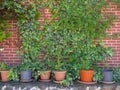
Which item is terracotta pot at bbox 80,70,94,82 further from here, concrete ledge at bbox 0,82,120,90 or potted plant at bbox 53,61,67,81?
potted plant at bbox 53,61,67,81

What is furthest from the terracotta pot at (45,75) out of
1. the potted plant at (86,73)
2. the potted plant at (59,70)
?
the potted plant at (86,73)

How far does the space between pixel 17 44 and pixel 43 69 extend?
755mm

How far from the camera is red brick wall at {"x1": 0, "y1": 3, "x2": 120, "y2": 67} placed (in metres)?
4.63

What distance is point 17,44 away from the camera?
475 centimetres

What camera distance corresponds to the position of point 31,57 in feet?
15.4

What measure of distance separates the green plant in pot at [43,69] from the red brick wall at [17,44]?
→ 19.3 inches

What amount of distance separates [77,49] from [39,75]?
2.86 ft

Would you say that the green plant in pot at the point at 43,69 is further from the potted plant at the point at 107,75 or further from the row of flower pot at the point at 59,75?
the potted plant at the point at 107,75

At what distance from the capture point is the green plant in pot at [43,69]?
172 inches

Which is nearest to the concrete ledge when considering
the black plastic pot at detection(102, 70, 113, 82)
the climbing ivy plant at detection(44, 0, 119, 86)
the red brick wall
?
the black plastic pot at detection(102, 70, 113, 82)

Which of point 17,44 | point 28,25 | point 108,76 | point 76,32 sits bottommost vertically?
point 108,76

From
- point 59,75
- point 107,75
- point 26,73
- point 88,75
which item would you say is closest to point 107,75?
point 107,75

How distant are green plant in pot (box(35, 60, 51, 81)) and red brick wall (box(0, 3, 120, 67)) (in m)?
0.49

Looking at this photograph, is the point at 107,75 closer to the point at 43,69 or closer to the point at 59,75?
the point at 59,75
